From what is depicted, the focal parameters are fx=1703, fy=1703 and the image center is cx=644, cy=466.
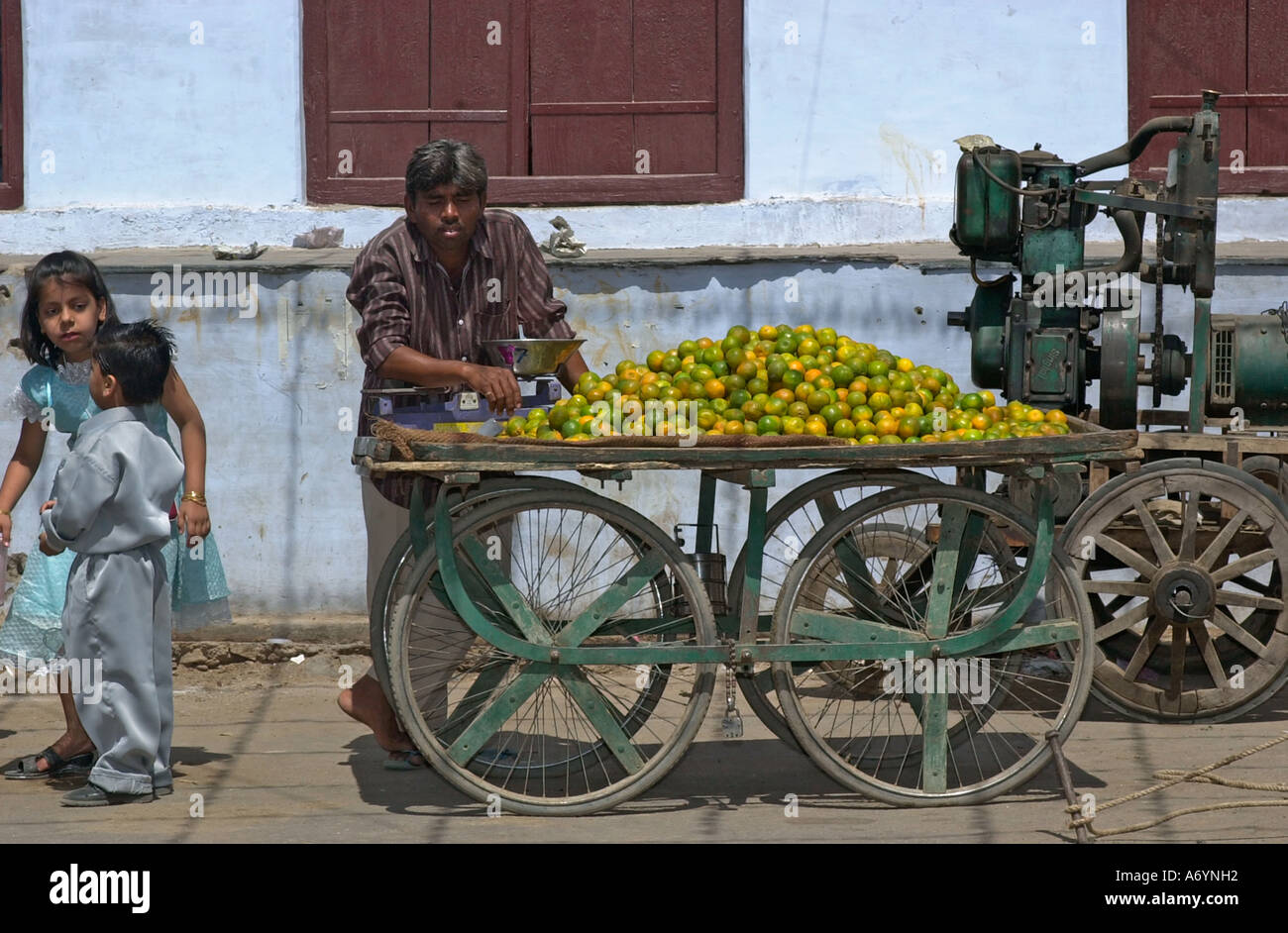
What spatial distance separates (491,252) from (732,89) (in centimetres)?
265

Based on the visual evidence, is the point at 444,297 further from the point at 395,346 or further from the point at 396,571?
the point at 396,571

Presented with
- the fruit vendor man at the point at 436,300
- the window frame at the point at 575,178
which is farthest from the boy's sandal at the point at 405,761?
the window frame at the point at 575,178

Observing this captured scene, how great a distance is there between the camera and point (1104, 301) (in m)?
6.36

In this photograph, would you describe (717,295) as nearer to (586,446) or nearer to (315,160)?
(315,160)

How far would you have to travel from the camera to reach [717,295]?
24.7 feet

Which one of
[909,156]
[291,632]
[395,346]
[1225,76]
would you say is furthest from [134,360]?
[1225,76]

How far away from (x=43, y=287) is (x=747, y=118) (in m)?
3.49

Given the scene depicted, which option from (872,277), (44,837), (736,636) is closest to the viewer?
(44,837)

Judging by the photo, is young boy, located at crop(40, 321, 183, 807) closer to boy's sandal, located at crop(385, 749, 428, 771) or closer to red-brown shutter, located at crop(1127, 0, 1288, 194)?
boy's sandal, located at crop(385, 749, 428, 771)

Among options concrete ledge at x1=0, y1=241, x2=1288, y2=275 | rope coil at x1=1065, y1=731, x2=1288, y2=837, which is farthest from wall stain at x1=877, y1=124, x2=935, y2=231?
rope coil at x1=1065, y1=731, x2=1288, y2=837

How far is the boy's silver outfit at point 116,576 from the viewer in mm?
5105

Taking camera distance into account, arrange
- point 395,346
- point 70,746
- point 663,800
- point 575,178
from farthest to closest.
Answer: point 575,178, point 70,746, point 395,346, point 663,800

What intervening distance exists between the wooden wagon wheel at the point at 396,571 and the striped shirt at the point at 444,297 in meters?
0.34

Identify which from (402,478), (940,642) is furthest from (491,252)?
(940,642)
